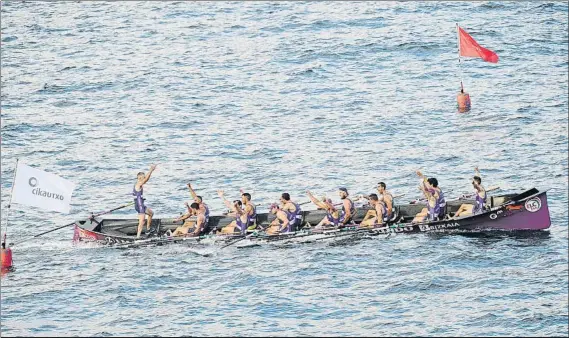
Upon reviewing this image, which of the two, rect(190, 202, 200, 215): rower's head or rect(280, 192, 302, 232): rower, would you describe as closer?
rect(280, 192, 302, 232): rower

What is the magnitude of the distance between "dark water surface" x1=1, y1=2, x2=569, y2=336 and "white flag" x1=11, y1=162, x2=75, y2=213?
2757mm

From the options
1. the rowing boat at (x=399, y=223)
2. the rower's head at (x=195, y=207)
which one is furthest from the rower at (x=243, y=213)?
the rower's head at (x=195, y=207)

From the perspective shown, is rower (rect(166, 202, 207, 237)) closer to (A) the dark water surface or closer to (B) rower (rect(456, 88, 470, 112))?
(A) the dark water surface

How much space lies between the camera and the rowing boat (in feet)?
191

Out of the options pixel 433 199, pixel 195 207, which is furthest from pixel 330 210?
pixel 195 207

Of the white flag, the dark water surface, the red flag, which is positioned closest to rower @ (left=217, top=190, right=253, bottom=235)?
the dark water surface

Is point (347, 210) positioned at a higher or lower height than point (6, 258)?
lower

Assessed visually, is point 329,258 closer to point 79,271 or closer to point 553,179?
point 79,271

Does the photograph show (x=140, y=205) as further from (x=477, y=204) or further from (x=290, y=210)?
(x=477, y=204)

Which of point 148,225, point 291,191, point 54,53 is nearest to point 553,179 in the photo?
point 291,191

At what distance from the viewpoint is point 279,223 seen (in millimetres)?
60094

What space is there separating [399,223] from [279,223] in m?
5.13

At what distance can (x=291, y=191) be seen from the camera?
67.1m

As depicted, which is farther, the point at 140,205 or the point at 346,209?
the point at 140,205
